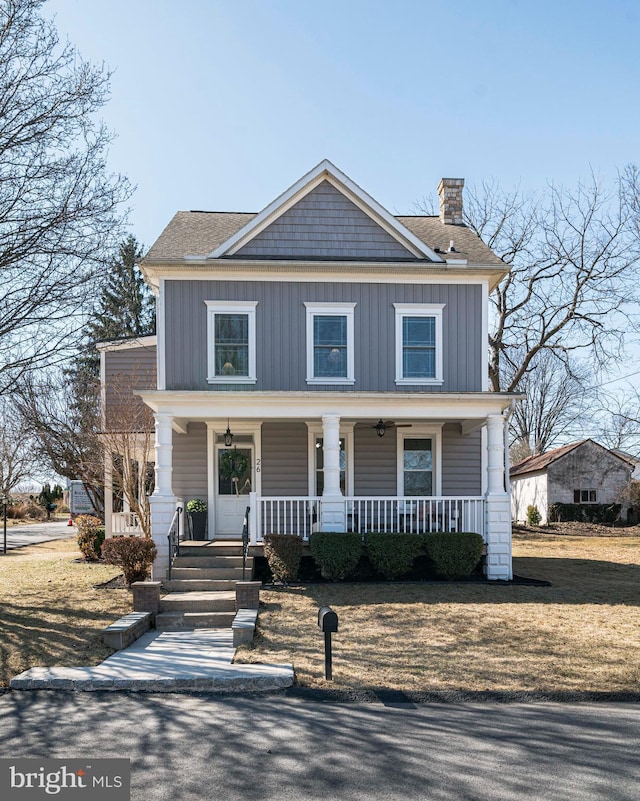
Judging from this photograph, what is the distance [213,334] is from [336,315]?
263 cm

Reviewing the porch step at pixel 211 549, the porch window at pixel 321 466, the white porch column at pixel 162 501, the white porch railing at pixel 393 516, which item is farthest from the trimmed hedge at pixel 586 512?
the white porch column at pixel 162 501

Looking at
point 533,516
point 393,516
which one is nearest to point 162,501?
point 393,516

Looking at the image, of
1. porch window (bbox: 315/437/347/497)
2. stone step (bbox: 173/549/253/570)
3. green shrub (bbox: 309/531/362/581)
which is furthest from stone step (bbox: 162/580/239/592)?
porch window (bbox: 315/437/347/497)

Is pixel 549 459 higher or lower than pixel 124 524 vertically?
higher

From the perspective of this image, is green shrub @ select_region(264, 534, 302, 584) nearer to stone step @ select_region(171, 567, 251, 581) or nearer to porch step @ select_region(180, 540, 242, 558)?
stone step @ select_region(171, 567, 251, 581)

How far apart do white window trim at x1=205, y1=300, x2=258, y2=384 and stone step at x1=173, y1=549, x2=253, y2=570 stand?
3.77m

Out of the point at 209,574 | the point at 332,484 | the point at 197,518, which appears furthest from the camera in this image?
the point at 197,518

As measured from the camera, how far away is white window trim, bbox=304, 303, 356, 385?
15.6 metres

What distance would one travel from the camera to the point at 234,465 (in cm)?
1620

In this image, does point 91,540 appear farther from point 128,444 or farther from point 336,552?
point 336,552

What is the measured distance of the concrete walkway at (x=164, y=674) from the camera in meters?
7.51

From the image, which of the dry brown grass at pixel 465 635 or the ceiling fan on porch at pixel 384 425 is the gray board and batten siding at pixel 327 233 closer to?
the ceiling fan on porch at pixel 384 425

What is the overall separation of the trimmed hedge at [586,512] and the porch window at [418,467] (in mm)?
17527

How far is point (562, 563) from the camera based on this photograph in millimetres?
18094
